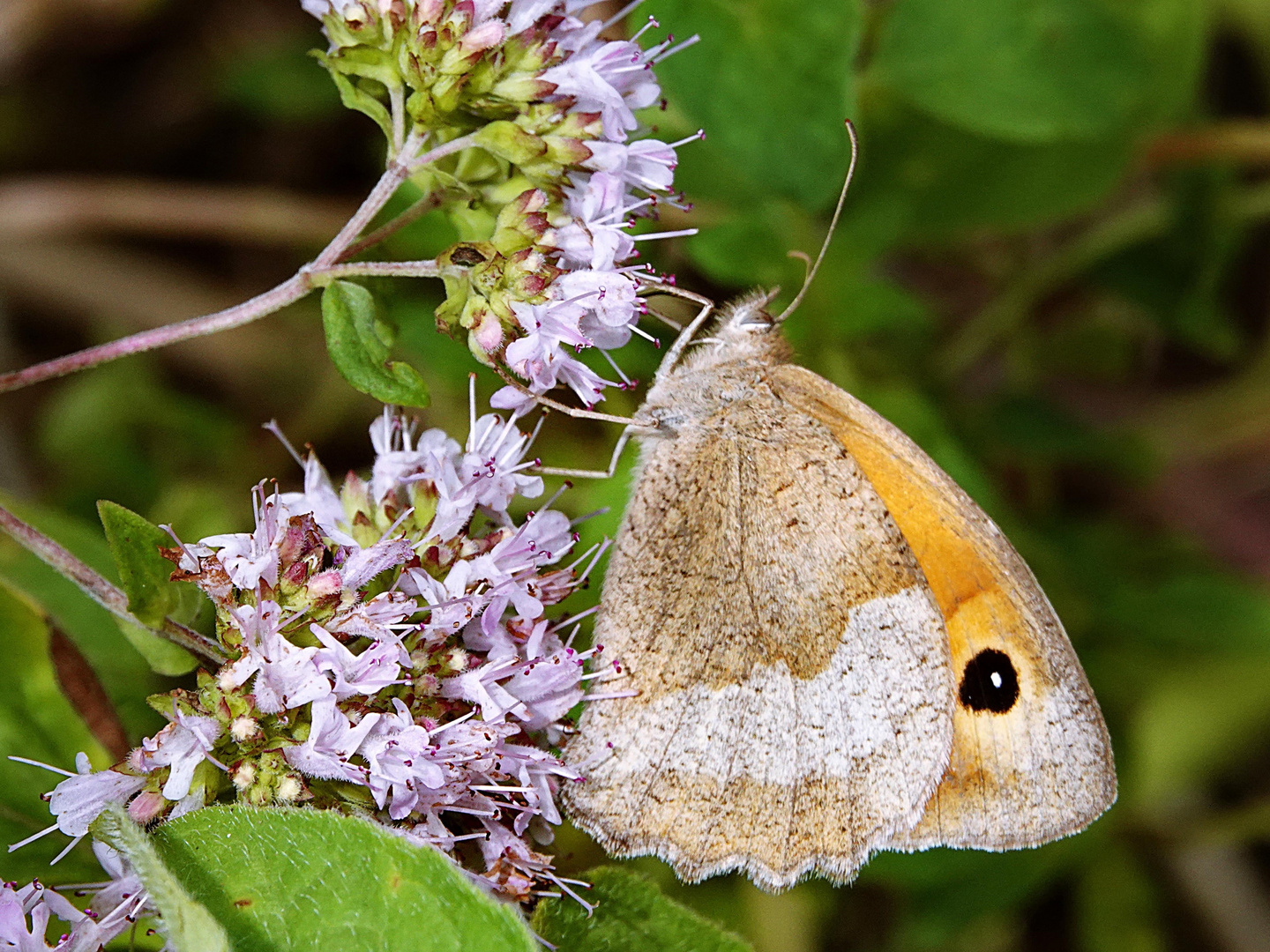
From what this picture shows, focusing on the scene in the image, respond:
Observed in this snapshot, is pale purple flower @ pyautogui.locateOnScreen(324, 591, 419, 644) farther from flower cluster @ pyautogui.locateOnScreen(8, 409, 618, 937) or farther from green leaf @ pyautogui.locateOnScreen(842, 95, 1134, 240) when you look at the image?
green leaf @ pyautogui.locateOnScreen(842, 95, 1134, 240)

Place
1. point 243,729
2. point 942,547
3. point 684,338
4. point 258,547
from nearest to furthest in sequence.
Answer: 1. point 243,729
2. point 258,547
3. point 942,547
4. point 684,338

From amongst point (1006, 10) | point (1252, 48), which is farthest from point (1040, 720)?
point (1252, 48)

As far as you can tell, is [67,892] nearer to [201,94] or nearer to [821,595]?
[821,595]

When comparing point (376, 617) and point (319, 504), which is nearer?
point (376, 617)

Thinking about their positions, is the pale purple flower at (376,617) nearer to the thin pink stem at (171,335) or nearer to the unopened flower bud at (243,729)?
the unopened flower bud at (243,729)

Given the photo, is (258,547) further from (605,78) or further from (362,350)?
(605,78)

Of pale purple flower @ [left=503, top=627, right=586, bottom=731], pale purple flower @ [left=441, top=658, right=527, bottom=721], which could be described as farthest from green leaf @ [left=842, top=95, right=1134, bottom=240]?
pale purple flower @ [left=441, top=658, right=527, bottom=721]

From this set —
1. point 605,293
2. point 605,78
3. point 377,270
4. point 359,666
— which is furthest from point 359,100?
point 359,666
